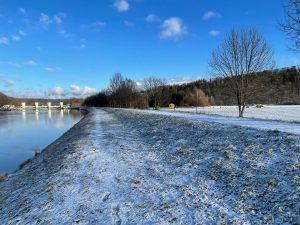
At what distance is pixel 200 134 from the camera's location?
50.5 ft

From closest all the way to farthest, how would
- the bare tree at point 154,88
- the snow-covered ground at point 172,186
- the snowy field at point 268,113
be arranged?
1. the snow-covered ground at point 172,186
2. the snowy field at point 268,113
3. the bare tree at point 154,88

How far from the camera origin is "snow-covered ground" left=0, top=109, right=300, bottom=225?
695 cm

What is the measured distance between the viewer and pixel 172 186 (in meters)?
8.73

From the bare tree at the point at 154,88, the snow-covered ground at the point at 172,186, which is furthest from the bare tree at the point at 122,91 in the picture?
the snow-covered ground at the point at 172,186

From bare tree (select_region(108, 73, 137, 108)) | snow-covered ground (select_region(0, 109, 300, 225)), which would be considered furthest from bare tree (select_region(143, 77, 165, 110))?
snow-covered ground (select_region(0, 109, 300, 225))

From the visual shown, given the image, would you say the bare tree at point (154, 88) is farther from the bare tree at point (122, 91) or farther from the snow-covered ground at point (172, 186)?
the snow-covered ground at point (172, 186)

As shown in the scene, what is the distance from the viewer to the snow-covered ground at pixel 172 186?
22.8ft

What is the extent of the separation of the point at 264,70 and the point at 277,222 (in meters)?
30.1

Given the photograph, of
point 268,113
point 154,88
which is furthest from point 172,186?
point 154,88

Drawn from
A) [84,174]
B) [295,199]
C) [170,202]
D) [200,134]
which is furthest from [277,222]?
[200,134]

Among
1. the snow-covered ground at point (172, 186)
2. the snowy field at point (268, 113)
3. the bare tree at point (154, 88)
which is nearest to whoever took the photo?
the snow-covered ground at point (172, 186)

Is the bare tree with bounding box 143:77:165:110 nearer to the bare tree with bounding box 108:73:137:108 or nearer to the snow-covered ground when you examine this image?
the bare tree with bounding box 108:73:137:108

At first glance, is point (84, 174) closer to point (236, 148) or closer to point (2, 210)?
point (2, 210)

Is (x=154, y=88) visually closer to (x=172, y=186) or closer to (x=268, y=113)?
(x=268, y=113)
